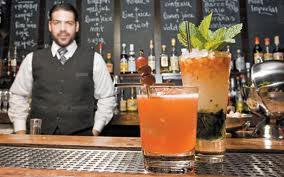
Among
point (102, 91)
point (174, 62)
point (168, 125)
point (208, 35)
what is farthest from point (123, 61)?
point (168, 125)

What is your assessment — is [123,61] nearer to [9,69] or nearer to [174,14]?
[174,14]

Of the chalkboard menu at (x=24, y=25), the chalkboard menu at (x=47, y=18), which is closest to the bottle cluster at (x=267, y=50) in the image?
the chalkboard menu at (x=47, y=18)

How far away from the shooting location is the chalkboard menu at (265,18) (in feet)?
12.1

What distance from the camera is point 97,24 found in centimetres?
385

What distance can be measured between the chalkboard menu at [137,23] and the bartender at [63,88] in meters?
1.15

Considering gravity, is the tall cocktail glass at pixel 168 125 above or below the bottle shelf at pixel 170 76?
below

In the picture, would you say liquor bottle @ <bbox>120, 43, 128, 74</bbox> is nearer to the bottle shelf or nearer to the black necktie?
the bottle shelf

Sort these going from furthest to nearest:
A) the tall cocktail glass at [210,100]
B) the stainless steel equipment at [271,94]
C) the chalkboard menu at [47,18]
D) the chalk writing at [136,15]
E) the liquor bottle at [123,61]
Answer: the chalkboard menu at [47,18] → the chalk writing at [136,15] → the liquor bottle at [123,61] → the stainless steel equipment at [271,94] → the tall cocktail glass at [210,100]

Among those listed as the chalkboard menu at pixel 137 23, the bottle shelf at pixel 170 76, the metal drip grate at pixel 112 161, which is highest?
the chalkboard menu at pixel 137 23

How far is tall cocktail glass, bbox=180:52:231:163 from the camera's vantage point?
718 mm

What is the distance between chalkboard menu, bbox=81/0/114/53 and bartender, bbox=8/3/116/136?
110cm

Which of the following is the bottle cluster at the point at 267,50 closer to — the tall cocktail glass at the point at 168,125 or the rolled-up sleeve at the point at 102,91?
the rolled-up sleeve at the point at 102,91

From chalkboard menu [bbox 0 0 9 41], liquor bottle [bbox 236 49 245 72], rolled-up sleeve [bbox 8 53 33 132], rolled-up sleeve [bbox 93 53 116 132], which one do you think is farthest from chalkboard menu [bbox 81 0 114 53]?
liquor bottle [bbox 236 49 245 72]

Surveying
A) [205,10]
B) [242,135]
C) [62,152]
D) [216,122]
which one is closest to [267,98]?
[242,135]
